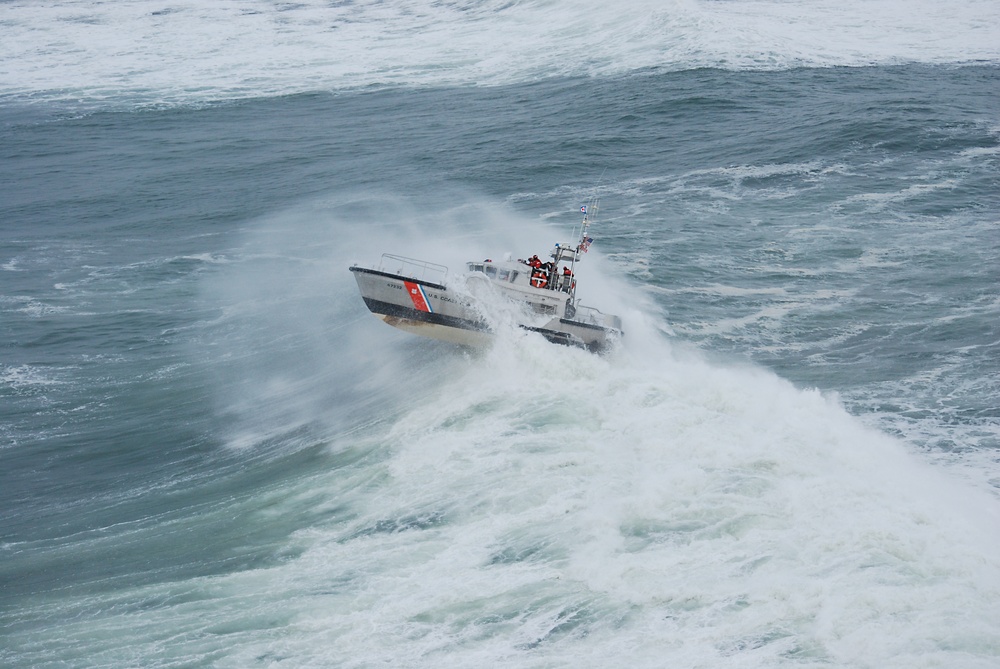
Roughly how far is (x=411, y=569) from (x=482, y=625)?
7.58ft

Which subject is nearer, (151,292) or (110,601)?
(110,601)

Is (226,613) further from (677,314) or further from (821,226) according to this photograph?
(821,226)

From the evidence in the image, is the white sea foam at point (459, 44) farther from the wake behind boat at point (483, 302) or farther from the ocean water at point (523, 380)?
the wake behind boat at point (483, 302)

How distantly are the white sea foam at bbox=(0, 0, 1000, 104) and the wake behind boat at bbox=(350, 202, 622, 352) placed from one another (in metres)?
35.9

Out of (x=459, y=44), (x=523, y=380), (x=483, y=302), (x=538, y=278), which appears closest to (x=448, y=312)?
(x=483, y=302)

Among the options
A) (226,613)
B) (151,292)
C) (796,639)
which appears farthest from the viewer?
(151,292)

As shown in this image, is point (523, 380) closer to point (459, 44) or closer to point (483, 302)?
point (483, 302)

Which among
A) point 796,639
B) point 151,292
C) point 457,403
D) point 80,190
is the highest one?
point 80,190

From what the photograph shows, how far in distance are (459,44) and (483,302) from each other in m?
50.6

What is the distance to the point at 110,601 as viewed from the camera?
19.3 metres

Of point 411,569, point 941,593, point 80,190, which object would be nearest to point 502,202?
point 80,190

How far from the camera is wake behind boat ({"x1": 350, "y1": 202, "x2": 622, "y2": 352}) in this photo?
90.9ft

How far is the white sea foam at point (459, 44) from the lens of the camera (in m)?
63.2

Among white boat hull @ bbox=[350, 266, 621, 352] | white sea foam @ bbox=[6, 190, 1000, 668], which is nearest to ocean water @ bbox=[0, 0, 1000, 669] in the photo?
white sea foam @ bbox=[6, 190, 1000, 668]
